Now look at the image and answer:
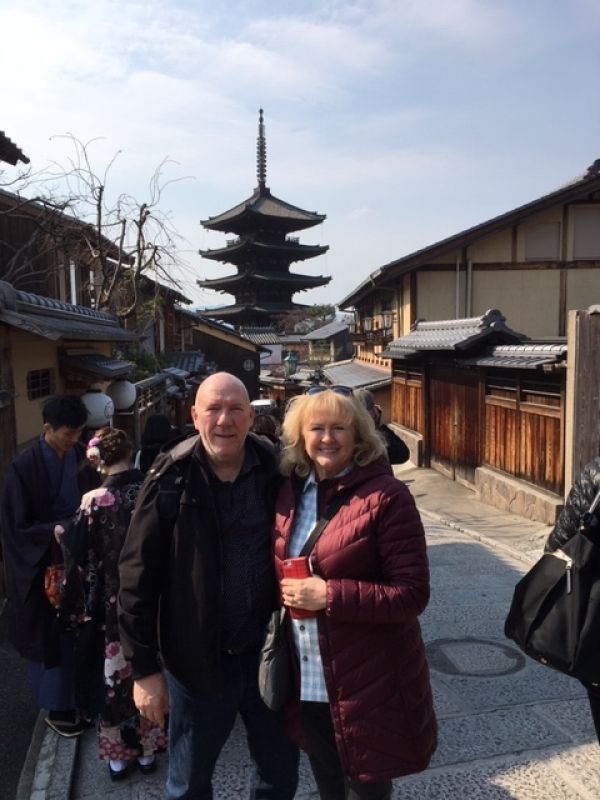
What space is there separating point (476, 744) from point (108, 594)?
83.1 inches

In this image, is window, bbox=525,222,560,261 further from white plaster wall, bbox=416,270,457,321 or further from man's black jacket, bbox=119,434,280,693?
man's black jacket, bbox=119,434,280,693

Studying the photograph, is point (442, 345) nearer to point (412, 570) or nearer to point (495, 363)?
point (495, 363)

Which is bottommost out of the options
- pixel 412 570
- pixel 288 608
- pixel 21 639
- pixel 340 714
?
pixel 21 639

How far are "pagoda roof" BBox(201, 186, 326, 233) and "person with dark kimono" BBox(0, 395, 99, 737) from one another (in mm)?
37984

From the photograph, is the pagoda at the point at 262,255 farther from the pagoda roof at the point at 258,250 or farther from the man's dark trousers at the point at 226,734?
the man's dark trousers at the point at 226,734

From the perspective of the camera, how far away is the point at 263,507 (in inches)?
94.2

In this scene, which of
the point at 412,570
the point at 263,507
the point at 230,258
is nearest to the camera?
the point at 412,570

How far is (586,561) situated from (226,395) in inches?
56.5

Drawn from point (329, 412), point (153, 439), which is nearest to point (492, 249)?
point (153, 439)

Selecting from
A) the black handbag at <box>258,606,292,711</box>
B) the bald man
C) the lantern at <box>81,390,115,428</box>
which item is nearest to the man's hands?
the bald man

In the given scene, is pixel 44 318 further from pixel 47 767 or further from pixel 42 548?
pixel 47 767

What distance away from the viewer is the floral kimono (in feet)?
10.2

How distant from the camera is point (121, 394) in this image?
8852 mm

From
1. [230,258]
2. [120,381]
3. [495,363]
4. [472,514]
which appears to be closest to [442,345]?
[495,363]
